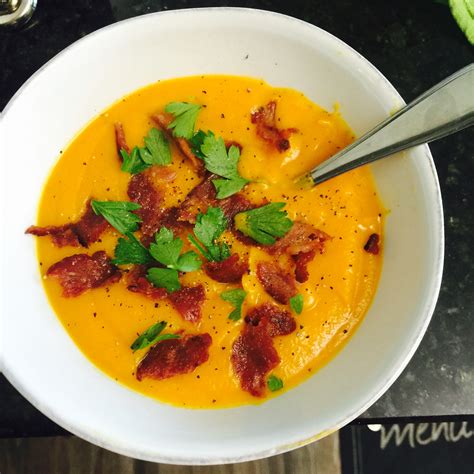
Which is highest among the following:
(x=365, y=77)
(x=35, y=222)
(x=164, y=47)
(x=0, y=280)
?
(x=164, y=47)

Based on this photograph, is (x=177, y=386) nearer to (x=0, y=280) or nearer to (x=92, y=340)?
(x=92, y=340)

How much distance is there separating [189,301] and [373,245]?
0.62 metres

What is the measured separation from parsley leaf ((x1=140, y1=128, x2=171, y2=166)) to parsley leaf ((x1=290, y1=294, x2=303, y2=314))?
1.97ft

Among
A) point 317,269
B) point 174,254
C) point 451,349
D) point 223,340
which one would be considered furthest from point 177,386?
point 451,349

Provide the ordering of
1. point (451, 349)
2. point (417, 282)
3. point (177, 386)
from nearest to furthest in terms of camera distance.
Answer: point (417, 282) → point (177, 386) → point (451, 349)

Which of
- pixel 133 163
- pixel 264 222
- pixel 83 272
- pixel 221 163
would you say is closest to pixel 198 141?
pixel 221 163

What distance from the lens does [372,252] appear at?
6.36ft

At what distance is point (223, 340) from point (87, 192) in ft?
2.14

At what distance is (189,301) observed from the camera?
6.16ft

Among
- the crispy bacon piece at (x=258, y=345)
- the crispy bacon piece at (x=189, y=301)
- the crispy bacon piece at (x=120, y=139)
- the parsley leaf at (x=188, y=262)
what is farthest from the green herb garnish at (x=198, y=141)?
the crispy bacon piece at (x=258, y=345)

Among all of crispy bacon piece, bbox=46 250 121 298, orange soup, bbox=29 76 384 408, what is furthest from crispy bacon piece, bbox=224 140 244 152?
crispy bacon piece, bbox=46 250 121 298

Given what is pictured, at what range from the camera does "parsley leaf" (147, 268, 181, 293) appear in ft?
6.08

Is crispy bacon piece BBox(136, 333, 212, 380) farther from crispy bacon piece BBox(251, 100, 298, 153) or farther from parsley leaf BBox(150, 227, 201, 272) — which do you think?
crispy bacon piece BBox(251, 100, 298, 153)

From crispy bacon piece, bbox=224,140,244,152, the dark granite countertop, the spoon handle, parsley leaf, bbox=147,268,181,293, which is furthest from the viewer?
the dark granite countertop
